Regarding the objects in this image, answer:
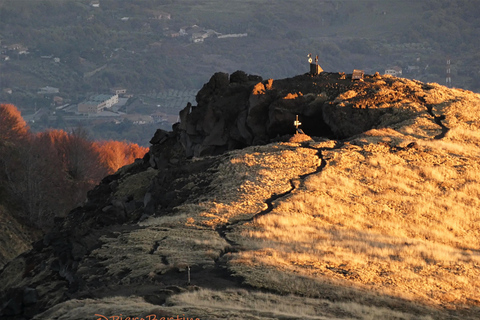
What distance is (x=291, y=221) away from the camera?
27578mm

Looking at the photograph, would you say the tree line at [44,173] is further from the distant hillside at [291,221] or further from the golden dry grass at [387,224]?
the golden dry grass at [387,224]

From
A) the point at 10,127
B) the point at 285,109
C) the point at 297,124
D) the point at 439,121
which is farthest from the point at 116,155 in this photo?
the point at 297,124

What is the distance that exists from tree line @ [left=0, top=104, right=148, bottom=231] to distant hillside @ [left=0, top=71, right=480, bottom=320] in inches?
1114

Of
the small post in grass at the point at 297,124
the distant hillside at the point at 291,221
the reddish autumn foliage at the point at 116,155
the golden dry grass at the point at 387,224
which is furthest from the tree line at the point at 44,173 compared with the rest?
the golden dry grass at the point at 387,224

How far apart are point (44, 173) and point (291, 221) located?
59.7 meters

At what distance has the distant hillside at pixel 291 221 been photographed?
68.7ft

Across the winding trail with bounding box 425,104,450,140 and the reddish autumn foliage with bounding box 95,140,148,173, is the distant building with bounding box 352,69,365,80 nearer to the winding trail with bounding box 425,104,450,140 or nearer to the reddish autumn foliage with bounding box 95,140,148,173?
the winding trail with bounding box 425,104,450,140

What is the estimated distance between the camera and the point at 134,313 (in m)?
18.0

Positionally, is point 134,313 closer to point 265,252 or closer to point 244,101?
point 265,252

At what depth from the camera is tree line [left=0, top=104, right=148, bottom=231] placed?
73.9m

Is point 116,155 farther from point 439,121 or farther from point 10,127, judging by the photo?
point 439,121

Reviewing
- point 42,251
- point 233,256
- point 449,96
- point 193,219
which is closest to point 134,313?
point 233,256

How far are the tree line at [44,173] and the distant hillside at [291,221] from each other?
28.3m

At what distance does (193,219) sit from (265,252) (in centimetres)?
474
